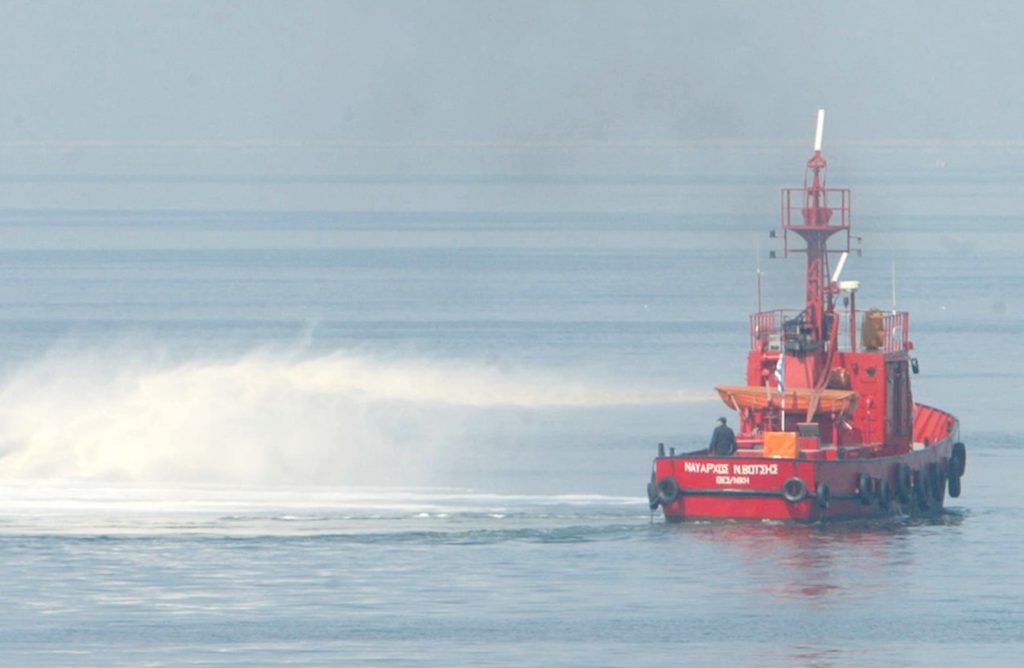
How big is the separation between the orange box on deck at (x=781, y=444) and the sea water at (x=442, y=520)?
1.70m

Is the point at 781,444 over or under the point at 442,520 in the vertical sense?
over

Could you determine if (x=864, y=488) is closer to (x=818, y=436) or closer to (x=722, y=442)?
(x=818, y=436)

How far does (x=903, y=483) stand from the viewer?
52.5 m

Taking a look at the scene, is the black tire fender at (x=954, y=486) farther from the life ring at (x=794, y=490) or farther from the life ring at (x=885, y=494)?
the life ring at (x=794, y=490)

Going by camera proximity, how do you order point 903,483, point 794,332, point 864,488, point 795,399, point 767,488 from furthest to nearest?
1. point 794,332
2. point 795,399
3. point 903,483
4. point 864,488
5. point 767,488

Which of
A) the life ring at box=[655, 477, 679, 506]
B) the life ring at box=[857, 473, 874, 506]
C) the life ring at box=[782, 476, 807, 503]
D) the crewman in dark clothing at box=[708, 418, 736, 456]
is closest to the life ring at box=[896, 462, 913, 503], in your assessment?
the life ring at box=[857, 473, 874, 506]

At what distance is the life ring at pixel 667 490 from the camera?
5019 cm

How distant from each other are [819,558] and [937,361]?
164ft

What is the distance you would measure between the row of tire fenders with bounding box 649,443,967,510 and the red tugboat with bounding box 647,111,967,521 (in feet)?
0.07

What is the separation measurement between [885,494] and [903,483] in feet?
3.09

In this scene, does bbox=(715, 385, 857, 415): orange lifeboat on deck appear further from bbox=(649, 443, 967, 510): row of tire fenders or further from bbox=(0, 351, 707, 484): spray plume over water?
bbox=(0, 351, 707, 484): spray plume over water

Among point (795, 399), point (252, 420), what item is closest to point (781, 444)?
point (795, 399)

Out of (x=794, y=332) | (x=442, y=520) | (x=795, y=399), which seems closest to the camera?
(x=442, y=520)

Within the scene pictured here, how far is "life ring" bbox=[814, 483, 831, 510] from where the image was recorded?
49.7 m
